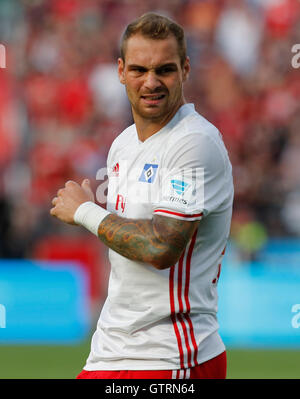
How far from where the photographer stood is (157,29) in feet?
12.3

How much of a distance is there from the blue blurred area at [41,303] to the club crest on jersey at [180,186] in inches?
262

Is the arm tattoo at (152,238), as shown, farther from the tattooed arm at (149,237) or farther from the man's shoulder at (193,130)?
the man's shoulder at (193,130)

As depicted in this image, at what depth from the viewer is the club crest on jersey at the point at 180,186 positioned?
359 cm

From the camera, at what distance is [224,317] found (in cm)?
1012

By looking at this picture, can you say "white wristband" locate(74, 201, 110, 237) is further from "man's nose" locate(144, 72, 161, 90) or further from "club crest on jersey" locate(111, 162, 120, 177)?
"man's nose" locate(144, 72, 161, 90)

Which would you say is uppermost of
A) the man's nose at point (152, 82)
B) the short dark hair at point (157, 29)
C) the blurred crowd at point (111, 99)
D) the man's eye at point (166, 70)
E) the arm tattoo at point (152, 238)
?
the blurred crowd at point (111, 99)

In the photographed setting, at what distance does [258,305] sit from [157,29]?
6.79m

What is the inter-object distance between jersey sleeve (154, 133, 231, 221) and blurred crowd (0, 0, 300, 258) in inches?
279

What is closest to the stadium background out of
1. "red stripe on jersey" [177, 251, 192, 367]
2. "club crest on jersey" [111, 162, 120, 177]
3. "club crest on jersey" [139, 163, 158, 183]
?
"club crest on jersey" [111, 162, 120, 177]

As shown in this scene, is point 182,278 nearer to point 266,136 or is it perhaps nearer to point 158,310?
point 158,310

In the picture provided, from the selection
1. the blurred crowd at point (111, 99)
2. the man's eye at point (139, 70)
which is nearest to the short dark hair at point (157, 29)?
the man's eye at point (139, 70)

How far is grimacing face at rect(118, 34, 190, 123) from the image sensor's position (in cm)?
376
